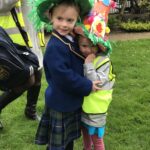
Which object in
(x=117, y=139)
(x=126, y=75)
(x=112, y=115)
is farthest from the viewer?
(x=126, y=75)

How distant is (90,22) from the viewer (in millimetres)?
2898

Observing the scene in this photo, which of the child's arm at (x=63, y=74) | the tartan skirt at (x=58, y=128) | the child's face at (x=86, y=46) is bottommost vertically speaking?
the tartan skirt at (x=58, y=128)

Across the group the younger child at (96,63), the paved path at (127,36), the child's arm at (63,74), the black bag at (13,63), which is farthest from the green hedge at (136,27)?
the child's arm at (63,74)

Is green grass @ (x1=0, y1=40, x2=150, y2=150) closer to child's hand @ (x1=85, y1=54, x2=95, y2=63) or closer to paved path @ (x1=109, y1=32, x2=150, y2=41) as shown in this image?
child's hand @ (x1=85, y1=54, x2=95, y2=63)

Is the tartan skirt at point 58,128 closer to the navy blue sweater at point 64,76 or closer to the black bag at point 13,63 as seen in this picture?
the navy blue sweater at point 64,76

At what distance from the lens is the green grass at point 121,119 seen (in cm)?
407

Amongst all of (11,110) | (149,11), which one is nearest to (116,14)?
(149,11)

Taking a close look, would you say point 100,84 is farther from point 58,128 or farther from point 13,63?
point 13,63

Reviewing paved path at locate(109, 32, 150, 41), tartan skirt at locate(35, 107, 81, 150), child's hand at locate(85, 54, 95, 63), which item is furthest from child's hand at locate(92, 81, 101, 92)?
paved path at locate(109, 32, 150, 41)

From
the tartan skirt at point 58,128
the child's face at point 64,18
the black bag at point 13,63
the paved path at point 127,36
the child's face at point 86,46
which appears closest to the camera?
the child's face at point 64,18

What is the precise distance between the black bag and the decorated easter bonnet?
0.55 m

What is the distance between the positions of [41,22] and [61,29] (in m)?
0.22

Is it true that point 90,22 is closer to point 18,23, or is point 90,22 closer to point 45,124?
point 45,124

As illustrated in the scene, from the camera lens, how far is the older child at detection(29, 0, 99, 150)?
111 inches
